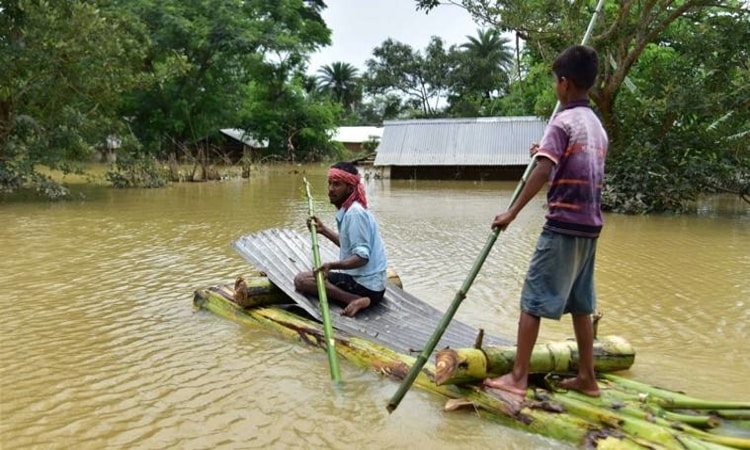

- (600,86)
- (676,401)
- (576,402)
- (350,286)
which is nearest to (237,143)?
(600,86)

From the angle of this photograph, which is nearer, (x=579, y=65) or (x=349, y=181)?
(x=579, y=65)

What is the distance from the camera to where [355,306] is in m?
4.93

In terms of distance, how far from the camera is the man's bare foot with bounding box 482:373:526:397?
11.5ft

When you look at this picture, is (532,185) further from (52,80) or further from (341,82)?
(341,82)

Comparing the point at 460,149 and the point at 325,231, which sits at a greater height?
the point at 460,149

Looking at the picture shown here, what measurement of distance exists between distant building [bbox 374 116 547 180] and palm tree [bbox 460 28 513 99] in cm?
2115

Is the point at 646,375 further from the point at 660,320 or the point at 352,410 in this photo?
the point at 352,410

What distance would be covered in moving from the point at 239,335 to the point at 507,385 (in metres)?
2.43

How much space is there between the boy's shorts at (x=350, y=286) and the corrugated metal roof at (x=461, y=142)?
20.1 m

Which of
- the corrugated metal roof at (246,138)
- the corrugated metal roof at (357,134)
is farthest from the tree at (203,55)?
the corrugated metal roof at (357,134)

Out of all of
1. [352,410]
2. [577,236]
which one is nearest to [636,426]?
[577,236]

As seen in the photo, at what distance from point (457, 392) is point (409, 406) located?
31 cm

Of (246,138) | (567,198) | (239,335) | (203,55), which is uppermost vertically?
(203,55)

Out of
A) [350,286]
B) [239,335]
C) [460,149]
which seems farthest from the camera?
[460,149]
